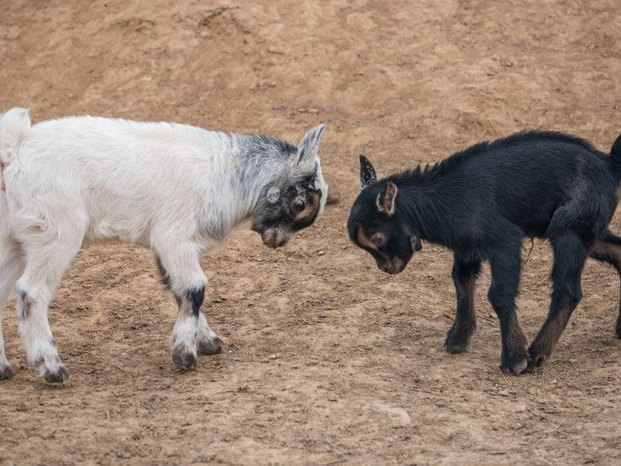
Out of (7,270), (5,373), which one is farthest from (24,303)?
(5,373)

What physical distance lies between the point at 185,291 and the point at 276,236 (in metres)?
0.89

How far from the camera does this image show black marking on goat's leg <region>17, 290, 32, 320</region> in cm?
711

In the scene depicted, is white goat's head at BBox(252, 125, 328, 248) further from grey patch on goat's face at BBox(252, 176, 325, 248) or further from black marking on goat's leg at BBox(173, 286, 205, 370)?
black marking on goat's leg at BBox(173, 286, 205, 370)

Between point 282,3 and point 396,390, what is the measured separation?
717cm

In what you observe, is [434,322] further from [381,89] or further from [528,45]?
[528,45]

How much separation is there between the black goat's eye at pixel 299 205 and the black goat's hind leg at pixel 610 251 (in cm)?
229

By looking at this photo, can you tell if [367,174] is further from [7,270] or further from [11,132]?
[7,270]

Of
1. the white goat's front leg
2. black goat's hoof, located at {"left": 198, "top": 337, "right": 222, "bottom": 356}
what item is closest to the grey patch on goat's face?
the white goat's front leg

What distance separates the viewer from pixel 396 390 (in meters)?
7.18

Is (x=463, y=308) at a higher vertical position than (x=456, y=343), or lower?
higher

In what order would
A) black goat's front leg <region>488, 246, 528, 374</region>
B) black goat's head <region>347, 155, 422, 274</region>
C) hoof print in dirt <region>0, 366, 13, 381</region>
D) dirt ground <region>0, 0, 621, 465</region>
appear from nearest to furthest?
dirt ground <region>0, 0, 621, 465</region> < hoof print in dirt <region>0, 366, 13, 381</region> < black goat's front leg <region>488, 246, 528, 374</region> < black goat's head <region>347, 155, 422, 274</region>

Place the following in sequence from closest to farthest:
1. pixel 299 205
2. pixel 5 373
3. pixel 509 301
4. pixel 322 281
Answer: pixel 5 373 → pixel 509 301 → pixel 299 205 → pixel 322 281

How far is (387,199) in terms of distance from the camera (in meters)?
7.60

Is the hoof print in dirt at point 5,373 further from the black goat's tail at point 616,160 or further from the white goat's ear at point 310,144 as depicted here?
the black goat's tail at point 616,160
